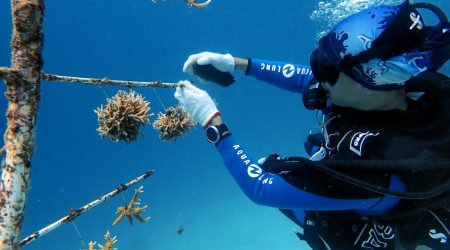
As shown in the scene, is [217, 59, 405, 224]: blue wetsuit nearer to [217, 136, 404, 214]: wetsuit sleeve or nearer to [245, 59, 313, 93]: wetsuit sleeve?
[217, 136, 404, 214]: wetsuit sleeve

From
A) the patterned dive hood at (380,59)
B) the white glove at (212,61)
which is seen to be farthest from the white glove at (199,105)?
the patterned dive hood at (380,59)

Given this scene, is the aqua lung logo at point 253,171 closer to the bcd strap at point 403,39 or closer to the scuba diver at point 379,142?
the scuba diver at point 379,142

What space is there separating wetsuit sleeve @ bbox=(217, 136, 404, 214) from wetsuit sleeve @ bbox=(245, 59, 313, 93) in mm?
1828

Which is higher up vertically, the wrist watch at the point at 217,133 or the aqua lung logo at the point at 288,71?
the aqua lung logo at the point at 288,71

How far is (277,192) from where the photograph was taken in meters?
3.55

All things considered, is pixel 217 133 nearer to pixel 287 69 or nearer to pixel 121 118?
pixel 121 118

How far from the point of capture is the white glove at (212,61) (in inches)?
197

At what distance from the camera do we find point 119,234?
103 feet

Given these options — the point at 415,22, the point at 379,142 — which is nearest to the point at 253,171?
the point at 379,142

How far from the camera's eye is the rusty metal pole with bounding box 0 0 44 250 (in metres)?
2.22

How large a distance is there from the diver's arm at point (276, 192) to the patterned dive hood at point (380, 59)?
3.10ft

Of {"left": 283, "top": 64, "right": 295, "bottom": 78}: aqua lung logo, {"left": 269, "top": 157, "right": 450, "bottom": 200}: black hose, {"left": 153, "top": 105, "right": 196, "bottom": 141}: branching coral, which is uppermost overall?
{"left": 283, "top": 64, "right": 295, "bottom": 78}: aqua lung logo

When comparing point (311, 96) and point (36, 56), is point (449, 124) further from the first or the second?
point (36, 56)

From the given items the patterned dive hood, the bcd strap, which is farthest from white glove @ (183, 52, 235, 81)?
the bcd strap
